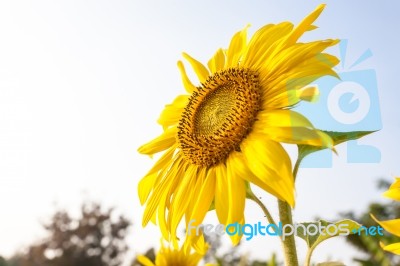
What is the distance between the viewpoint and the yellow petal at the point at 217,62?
2.25m

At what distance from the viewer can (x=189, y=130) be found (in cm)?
203

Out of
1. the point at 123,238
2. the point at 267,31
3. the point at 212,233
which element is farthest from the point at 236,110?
the point at 123,238

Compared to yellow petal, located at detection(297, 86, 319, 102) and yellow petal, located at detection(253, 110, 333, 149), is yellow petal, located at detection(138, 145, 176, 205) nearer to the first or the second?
yellow petal, located at detection(253, 110, 333, 149)

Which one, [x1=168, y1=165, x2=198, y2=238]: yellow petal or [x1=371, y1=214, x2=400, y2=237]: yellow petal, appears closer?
[x1=371, y1=214, x2=400, y2=237]: yellow petal

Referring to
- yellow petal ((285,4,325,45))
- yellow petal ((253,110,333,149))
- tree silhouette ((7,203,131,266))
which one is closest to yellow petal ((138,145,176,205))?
yellow petal ((253,110,333,149))

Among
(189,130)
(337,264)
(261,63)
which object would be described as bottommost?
(337,264)

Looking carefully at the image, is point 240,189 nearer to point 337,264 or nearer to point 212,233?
point 212,233

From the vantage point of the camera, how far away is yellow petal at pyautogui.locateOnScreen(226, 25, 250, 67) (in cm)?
211

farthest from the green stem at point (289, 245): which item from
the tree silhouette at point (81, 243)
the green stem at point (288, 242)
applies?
the tree silhouette at point (81, 243)

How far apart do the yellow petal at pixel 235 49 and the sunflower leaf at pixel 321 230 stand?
1010 millimetres

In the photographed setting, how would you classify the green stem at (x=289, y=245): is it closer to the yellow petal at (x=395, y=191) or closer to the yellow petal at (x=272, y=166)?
the yellow petal at (x=272, y=166)

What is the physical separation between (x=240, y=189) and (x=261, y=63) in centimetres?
60

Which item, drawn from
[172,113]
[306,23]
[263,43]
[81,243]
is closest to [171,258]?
[172,113]

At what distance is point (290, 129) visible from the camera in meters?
1.44
